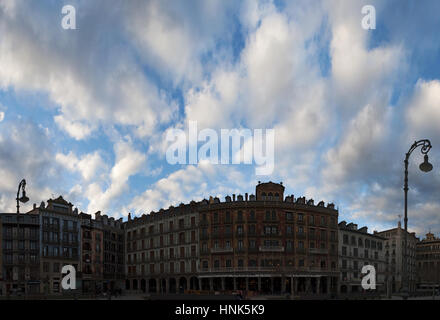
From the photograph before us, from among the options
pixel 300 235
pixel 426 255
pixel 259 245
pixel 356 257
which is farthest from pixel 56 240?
pixel 426 255

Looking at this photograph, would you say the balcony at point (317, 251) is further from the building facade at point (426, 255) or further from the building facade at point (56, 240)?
the building facade at point (426, 255)

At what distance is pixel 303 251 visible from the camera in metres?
73.8

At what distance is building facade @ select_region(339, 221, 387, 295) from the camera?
83.9m

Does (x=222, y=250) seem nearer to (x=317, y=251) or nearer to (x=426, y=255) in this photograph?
(x=317, y=251)

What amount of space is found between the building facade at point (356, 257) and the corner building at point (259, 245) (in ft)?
18.1

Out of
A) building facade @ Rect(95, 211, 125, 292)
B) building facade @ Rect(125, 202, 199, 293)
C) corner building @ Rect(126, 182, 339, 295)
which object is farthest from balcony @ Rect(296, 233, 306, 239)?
building facade @ Rect(95, 211, 125, 292)

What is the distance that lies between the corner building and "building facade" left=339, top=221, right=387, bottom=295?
5.53 m

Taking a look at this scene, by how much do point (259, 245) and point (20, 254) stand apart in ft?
144

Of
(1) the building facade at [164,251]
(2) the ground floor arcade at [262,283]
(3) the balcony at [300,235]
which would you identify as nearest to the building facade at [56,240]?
(1) the building facade at [164,251]
